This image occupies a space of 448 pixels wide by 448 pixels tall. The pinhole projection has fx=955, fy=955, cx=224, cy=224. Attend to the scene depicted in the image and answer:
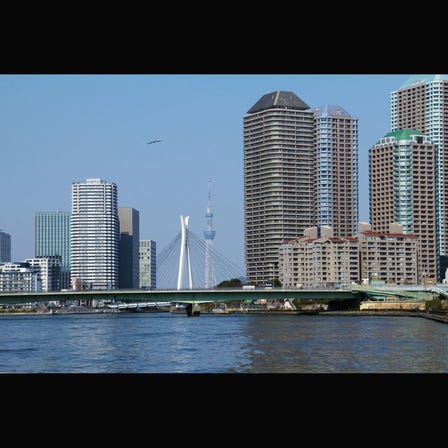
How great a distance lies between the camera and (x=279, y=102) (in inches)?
4621

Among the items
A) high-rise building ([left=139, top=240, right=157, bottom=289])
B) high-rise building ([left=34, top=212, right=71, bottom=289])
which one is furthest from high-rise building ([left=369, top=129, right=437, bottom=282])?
high-rise building ([left=34, top=212, right=71, bottom=289])

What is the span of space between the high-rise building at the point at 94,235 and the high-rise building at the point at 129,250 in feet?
11.4

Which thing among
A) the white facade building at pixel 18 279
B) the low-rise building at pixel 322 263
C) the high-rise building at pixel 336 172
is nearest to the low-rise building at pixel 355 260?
the low-rise building at pixel 322 263

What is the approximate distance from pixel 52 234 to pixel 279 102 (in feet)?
213

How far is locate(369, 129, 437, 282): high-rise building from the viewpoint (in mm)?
111125

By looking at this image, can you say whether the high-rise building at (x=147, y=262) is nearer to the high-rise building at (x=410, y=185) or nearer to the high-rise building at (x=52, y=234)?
the high-rise building at (x=52, y=234)

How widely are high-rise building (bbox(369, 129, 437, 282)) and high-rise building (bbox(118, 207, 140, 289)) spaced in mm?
52389
